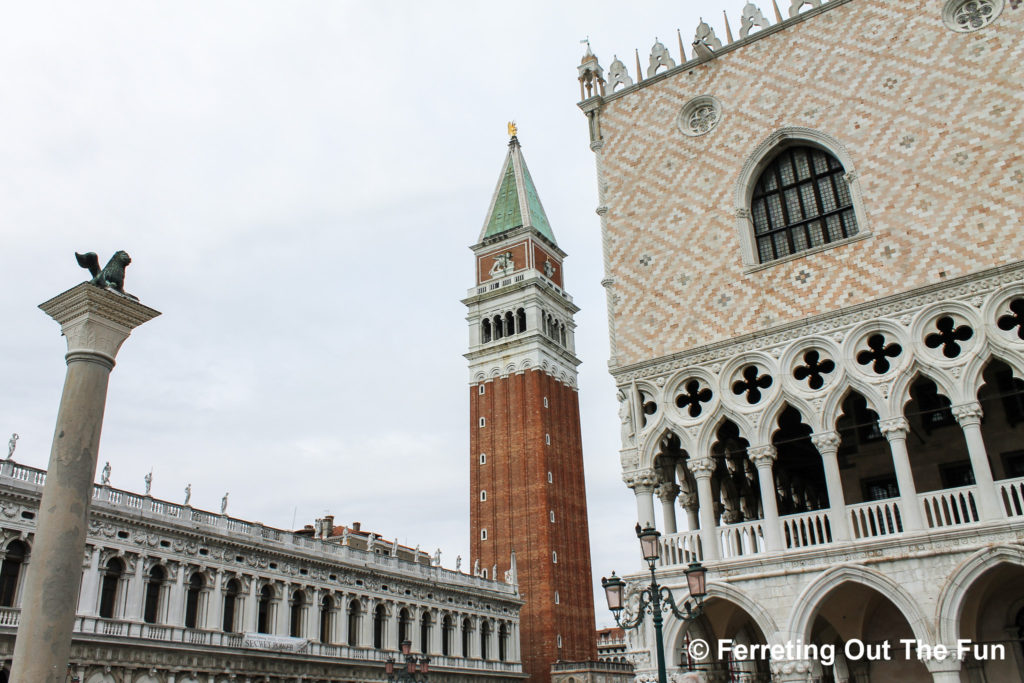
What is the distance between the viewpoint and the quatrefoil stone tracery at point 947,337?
49.9 feet

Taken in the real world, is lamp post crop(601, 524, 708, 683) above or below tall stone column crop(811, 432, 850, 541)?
below

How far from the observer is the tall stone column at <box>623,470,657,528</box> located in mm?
16938

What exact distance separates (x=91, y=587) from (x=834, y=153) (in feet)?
79.4

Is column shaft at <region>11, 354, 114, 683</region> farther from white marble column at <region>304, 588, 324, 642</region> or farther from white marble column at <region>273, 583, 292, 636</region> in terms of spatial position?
white marble column at <region>304, 588, 324, 642</region>

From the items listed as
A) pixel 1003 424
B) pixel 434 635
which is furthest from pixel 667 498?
pixel 434 635

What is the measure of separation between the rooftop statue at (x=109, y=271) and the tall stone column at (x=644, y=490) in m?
10.2

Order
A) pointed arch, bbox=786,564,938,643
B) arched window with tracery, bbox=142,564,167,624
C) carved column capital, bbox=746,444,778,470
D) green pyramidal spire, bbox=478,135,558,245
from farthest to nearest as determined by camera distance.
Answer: green pyramidal spire, bbox=478,135,558,245 → arched window with tracery, bbox=142,564,167,624 → carved column capital, bbox=746,444,778,470 → pointed arch, bbox=786,564,938,643

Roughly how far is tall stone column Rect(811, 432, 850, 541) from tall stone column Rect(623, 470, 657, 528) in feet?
10.6

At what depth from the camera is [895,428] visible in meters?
15.0

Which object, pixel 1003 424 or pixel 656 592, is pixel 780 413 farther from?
pixel 656 592

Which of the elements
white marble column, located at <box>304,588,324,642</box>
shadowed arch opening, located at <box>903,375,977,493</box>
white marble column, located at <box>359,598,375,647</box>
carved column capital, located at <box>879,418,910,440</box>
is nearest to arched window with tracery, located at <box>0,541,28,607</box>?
white marble column, located at <box>304,588,324,642</box>

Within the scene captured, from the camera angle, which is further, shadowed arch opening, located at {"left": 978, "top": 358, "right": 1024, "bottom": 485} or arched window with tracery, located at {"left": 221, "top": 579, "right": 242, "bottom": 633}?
arched window with tracery, located at {"left": 221, "top": 579, "right": 242, "bottom": 633}

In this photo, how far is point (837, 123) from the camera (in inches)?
690

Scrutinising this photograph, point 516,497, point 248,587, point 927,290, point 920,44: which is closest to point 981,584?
point 927,290
